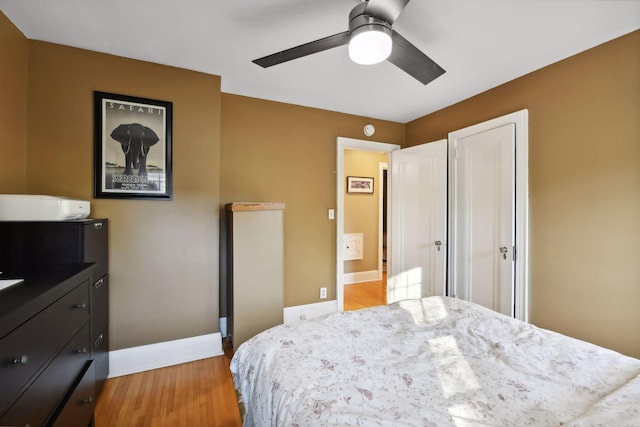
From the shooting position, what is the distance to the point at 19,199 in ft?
4.93

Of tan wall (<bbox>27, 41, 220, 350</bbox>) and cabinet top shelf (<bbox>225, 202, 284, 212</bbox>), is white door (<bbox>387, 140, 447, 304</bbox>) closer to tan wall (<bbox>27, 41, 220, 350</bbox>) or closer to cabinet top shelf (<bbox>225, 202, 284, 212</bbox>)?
cabinet top shelf (<bbox>225, 202, 284, 212</bbox>)

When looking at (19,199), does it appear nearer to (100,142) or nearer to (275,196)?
(100,142)

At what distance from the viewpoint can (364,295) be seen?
162 inches

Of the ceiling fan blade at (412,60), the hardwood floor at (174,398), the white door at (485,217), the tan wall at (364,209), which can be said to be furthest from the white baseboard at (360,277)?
the ceiling fan blade at (412,60)

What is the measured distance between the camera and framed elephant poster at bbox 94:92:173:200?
205 centimetres

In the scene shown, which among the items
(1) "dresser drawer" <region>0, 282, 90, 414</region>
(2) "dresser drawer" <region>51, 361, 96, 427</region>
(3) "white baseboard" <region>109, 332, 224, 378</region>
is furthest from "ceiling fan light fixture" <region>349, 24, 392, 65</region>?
(3) "white baseboard" <region>109, 332, 224, 378</region>

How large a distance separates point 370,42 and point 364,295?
3512 millimetres

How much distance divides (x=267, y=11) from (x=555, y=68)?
2217 mm

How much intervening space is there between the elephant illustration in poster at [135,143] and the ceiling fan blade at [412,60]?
189 cm

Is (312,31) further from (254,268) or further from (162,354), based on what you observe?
(162,354)

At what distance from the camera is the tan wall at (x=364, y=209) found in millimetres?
4742

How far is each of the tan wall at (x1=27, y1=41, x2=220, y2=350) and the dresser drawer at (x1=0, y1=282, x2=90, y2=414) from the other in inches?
37.5

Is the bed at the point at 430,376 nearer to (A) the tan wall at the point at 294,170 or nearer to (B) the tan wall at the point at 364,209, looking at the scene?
(A) the tan wall at the point at 294,170

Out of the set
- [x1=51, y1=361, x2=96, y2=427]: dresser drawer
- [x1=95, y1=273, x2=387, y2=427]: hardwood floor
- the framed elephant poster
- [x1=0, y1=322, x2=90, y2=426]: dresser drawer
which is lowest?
[x1=95, y1=273, x2=387, y2=427]: hardwood floor
